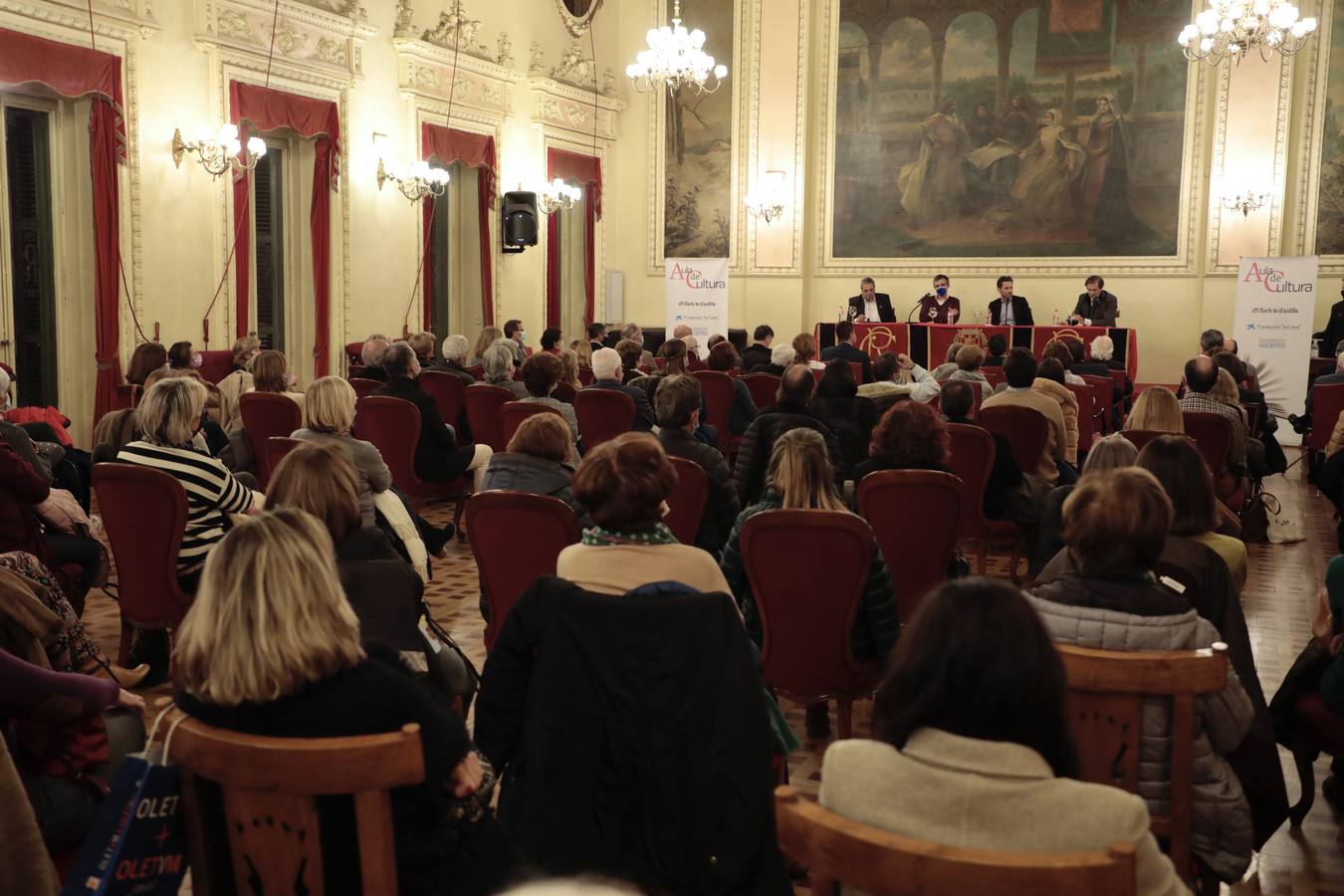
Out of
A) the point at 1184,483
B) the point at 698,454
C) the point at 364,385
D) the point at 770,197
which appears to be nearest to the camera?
the point at 1184,483

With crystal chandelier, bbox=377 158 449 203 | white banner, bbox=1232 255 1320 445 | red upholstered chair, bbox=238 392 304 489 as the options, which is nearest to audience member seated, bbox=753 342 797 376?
red upholstered chair, bbox=238 392 304 489

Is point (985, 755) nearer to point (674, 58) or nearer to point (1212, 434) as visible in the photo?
point (1212, 434)

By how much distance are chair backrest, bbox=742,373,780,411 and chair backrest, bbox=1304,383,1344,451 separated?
Result: 4.03 m

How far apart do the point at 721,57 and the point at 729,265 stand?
2.86m

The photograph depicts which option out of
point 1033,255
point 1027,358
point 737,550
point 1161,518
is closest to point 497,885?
point 1161,518

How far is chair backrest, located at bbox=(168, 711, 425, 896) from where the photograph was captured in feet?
6.54

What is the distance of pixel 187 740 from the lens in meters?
2.08

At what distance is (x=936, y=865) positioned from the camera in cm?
164

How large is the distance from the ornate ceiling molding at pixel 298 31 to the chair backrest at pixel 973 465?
323 inches

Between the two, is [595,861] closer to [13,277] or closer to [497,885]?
[497,885]

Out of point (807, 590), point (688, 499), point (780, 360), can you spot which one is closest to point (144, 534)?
point (688, 499)

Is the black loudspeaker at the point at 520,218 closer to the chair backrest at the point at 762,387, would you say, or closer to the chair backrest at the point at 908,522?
the chair backrest at the point at 762,387

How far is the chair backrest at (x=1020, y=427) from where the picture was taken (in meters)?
6.86

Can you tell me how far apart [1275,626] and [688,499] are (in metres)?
3.09
